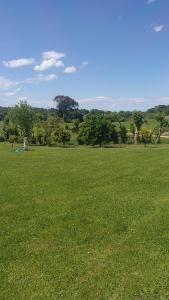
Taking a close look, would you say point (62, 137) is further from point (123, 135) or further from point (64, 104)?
point (64, 104)

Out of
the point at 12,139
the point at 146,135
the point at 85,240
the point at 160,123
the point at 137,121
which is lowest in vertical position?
the point at 85,240

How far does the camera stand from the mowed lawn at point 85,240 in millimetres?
8234

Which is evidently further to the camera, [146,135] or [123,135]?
[146,135]

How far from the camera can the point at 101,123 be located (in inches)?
3206

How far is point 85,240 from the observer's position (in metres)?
10.9

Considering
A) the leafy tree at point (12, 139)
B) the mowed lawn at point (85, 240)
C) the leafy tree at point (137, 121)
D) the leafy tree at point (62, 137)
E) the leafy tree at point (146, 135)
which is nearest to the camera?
the mowed lawn at point (85, 240)

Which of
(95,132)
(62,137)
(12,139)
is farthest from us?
(12,139)

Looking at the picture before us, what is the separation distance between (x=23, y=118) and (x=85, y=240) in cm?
7468

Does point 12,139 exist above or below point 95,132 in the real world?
below

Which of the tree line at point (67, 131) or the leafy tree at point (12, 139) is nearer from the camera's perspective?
the tree line at point (67, 131)

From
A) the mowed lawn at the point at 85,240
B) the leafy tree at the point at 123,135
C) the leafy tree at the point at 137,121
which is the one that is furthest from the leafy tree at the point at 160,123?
the mowed lawn at the point at 85,240

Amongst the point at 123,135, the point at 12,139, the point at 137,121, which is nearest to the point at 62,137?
the point at 12,139

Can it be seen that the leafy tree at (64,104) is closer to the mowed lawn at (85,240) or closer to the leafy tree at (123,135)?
the leafy tree at (123,135)

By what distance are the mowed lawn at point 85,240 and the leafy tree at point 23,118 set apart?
6483 cm
